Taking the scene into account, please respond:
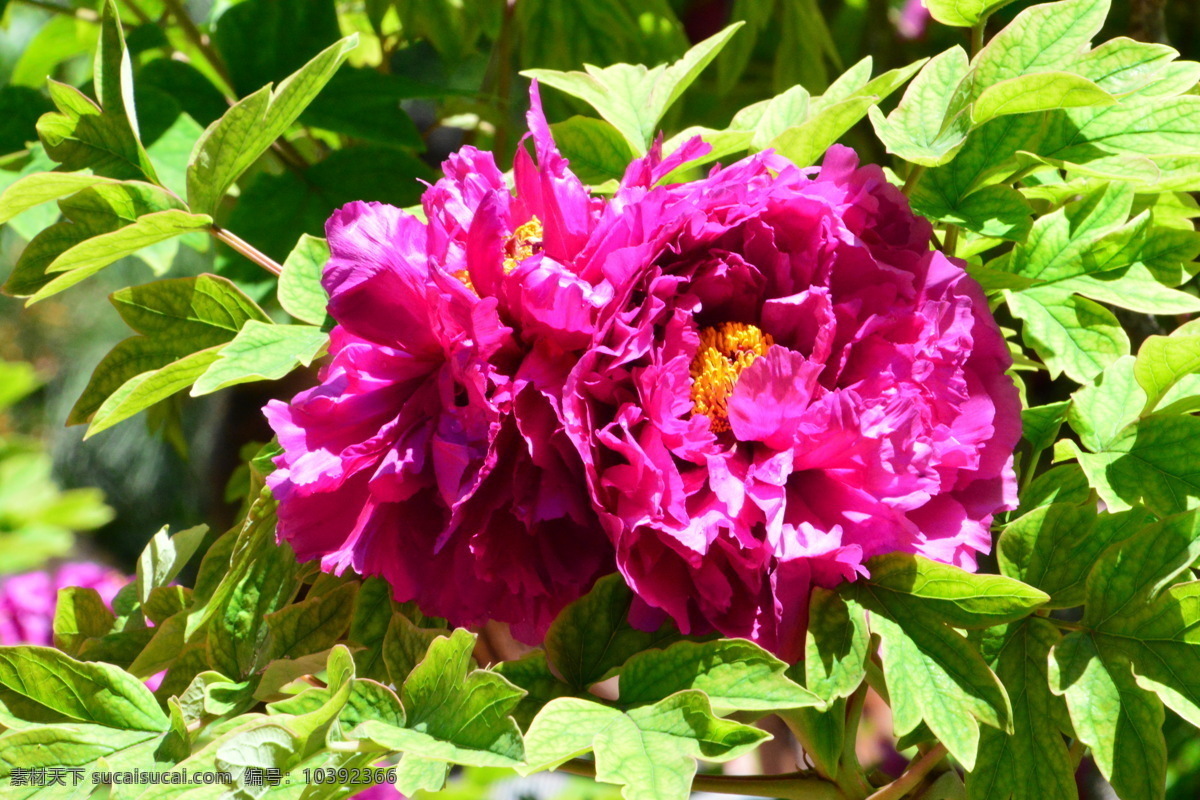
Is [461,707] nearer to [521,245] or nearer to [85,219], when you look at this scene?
[521,245]

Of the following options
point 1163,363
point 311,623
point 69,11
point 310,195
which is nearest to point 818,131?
point 1163,363

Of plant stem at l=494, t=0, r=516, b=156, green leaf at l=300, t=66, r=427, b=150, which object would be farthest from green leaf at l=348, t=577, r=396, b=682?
plant stem at l=494, t=0, r=516, b=156

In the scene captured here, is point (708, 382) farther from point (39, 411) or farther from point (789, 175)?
point (39, 411)

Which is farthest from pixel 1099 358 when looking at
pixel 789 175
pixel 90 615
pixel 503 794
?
pixel 503 794

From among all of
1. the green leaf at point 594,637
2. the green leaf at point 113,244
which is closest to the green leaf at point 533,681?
the green leaf at point 594,637

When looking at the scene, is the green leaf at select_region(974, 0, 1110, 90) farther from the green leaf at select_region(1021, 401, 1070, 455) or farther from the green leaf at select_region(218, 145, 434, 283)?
the green leaf at select_region(218, 145, 434, 283)

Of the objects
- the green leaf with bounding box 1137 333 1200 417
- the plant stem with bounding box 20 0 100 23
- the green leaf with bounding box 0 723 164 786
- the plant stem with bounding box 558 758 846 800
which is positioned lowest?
the plant stem with bounding box 558 758 846 800
